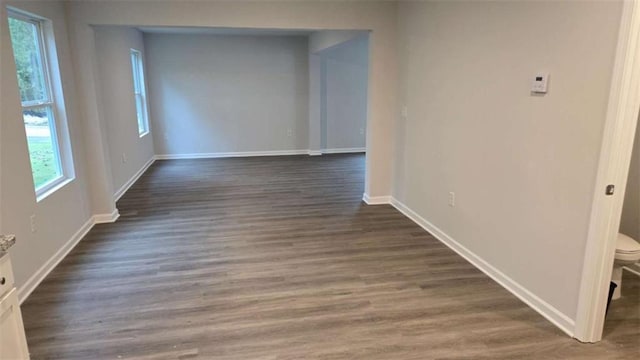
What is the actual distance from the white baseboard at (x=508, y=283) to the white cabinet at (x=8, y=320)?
9.04 ft

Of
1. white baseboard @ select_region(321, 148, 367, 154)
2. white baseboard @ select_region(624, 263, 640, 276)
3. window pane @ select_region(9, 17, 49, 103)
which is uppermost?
window pane @ select_region(9, 17, 49, 103)

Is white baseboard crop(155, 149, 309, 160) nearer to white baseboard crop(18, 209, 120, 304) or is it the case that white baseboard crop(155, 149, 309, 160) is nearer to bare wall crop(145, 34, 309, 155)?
bare wall crop(145, 34, 309, 155)

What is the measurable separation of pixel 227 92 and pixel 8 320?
6.74 meters

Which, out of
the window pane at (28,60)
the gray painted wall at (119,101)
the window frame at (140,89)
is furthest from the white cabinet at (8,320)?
the window frame at (140,89)

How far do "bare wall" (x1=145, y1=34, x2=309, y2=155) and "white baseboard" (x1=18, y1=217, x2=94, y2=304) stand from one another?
401cm

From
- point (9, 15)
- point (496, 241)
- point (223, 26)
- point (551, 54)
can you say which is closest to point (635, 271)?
point (496, 241)

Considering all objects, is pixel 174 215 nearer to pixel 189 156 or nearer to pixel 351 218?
pixel 351 218

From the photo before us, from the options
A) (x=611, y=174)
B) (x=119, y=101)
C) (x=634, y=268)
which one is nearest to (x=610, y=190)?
(x=611, y=174)

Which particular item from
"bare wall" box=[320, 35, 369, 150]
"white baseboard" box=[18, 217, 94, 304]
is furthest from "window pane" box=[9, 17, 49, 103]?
"bare wall" box=[320, 35, 369, 150]

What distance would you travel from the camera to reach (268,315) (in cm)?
261

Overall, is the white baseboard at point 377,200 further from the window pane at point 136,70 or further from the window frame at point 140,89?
the window pane at point 136,70

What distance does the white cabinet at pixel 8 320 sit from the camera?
61.7 inches

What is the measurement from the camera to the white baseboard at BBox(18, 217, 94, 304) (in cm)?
284

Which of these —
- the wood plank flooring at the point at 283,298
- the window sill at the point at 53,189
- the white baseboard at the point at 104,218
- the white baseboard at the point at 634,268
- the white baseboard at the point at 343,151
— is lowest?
the wood plank flooring at the point at 283,298
